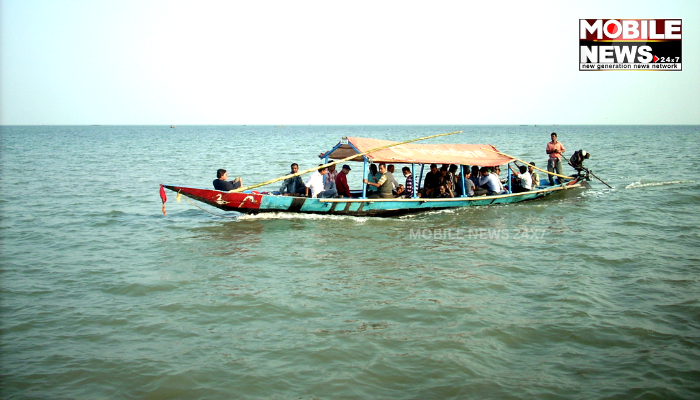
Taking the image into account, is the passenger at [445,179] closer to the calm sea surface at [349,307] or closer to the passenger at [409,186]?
the passenger at [409,186]

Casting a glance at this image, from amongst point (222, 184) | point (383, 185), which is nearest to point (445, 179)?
point (383, 185)

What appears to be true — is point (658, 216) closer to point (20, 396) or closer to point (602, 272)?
point (602, 272)

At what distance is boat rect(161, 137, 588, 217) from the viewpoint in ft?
39.0

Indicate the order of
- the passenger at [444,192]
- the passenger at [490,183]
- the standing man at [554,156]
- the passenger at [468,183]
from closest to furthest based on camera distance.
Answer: the passenger at [444,192]
the passenger at [468,183]
the passenger at [490,183]
the standing man at [554,156]

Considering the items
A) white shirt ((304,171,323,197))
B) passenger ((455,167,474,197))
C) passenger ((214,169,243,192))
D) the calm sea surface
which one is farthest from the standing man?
passenger ((214,169,243,192))

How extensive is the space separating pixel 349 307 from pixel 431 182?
799 centimetres

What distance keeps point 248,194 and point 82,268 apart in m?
4.01

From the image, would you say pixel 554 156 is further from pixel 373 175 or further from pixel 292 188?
pixel 292 188

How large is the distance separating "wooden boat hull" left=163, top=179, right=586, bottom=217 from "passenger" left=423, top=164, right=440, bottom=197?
59cm

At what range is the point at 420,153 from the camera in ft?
45.8

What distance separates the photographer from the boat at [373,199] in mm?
11875

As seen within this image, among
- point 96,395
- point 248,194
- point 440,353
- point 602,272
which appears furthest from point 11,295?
point 602,272

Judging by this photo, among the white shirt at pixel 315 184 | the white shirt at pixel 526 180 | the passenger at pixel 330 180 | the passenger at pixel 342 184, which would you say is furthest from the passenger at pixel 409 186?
the white shirt at pixel 526 180

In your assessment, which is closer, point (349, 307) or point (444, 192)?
point (349, 307)
